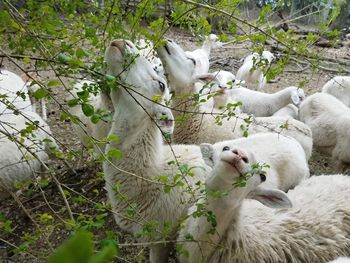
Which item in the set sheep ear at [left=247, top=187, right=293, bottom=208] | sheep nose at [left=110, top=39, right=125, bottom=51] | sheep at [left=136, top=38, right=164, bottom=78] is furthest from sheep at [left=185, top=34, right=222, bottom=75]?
sheep ear at [left=247, top=187, right=293, bottom=208]

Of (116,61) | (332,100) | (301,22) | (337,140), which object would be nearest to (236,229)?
(116,61)

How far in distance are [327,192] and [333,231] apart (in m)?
0.41

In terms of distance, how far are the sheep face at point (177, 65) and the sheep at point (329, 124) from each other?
8.09ft

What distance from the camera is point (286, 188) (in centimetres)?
373

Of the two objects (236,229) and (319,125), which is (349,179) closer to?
(236,229)

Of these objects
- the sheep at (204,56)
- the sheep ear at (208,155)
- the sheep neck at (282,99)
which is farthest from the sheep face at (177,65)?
the sheep neck at (282,99)

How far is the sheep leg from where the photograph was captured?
9.69 ft

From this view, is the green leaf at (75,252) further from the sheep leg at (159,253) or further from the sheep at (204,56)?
the sheep at (204,56)

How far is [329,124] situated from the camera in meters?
5.58

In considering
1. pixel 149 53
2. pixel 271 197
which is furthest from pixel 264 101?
pixel 271 197

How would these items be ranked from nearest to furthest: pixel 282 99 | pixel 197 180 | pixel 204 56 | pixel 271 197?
pixel 271 197 → pixel 197 180 → pixel 282 99 → pixel 204 56

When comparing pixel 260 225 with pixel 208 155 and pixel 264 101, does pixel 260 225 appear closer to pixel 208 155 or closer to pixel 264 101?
pixel 208 155

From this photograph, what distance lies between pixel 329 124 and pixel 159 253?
11.9 ft

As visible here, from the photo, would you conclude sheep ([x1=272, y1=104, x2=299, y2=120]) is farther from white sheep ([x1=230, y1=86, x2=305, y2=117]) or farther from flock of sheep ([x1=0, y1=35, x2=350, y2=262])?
flock of sheep ([x1=0, y1=35, x2=350, y2=262])
